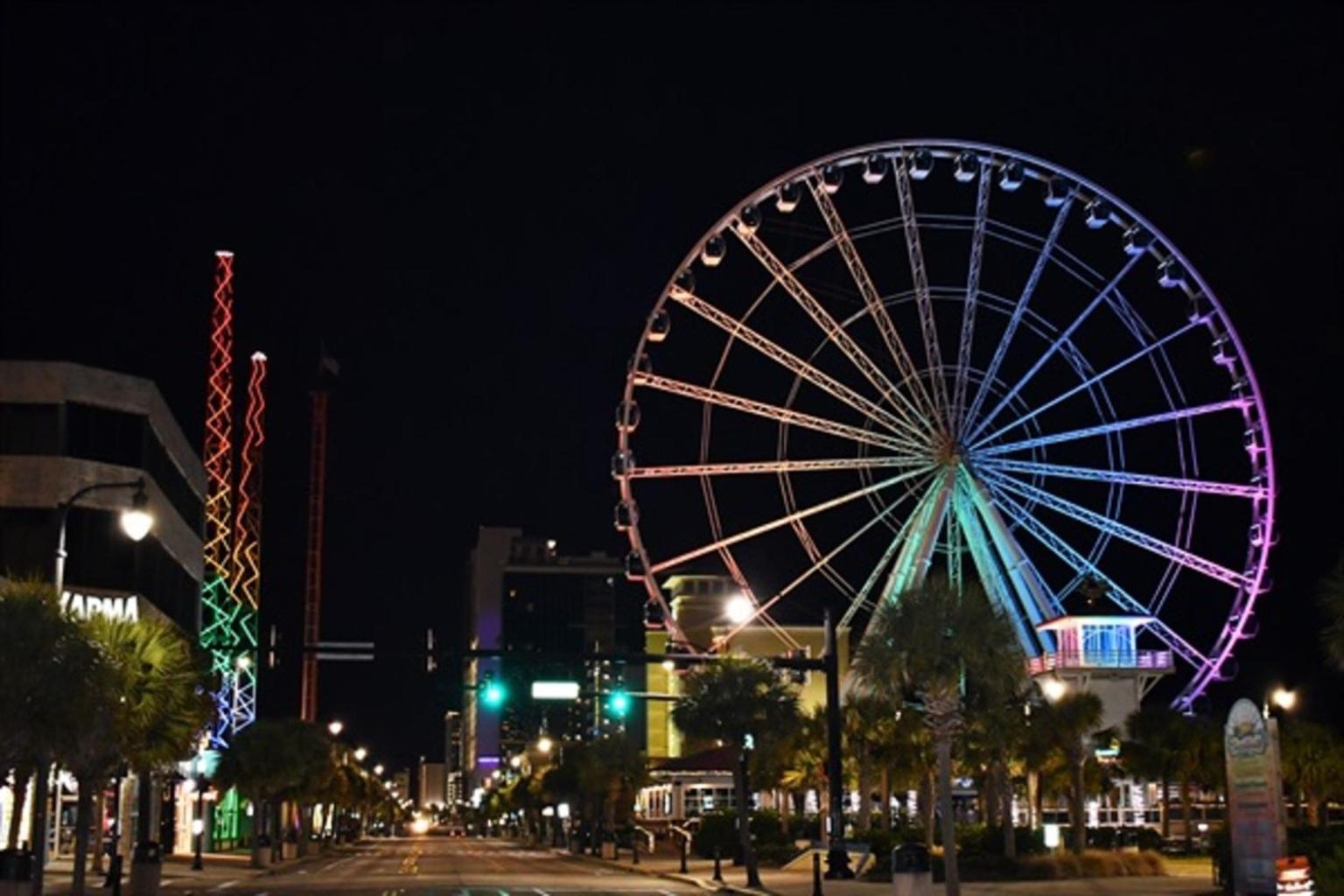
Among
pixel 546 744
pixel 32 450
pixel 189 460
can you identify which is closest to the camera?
pixel 32 450

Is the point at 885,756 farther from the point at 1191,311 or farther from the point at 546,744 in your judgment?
the point at 546,744

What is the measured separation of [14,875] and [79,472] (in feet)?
124

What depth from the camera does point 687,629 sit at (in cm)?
14988

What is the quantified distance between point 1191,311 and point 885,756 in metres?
17.6

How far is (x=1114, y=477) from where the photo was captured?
5659cm

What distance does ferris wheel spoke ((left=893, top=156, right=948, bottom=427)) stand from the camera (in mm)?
56406

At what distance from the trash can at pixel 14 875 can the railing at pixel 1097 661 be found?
183 feet

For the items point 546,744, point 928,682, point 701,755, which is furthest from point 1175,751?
point 546,744

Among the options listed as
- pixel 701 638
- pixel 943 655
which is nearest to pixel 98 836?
pixel 943 655

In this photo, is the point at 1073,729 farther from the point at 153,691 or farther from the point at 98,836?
the point at 98,836

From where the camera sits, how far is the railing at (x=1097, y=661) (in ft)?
260

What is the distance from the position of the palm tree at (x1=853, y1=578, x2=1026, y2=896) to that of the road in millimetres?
12829

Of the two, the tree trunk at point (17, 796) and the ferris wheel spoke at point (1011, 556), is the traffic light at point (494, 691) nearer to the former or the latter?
the ferris wheel spoke at point (1011, 556)

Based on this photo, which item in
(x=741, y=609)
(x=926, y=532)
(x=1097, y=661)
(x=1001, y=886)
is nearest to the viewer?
(x=1001, y=886)
